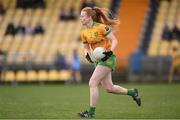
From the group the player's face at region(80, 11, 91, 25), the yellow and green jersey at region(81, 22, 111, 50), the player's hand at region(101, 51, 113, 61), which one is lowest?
the player's hand at region(101, 51, 113, 61)

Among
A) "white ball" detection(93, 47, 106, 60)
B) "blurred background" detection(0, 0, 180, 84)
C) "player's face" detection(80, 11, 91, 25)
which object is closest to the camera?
"white ball" detection(93, 47, 106, 60)

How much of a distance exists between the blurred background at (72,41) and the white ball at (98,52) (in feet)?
63.0

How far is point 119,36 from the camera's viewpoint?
3709 cm

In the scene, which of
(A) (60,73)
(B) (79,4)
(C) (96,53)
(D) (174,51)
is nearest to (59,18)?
(B) (79,4)

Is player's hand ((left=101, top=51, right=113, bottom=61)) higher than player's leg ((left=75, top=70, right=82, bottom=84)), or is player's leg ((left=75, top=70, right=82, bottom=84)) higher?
player's hand ((left=101, top=51, right=113, bottom=61))

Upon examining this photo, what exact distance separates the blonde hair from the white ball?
21.8 inches

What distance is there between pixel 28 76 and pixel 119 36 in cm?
666

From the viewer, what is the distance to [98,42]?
1322 centimetres

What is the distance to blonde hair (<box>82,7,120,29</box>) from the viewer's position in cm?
1317

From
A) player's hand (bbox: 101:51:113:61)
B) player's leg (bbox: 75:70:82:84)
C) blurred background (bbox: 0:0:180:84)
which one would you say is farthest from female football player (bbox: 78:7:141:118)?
player's leg (bbox: 75:70:82:84)

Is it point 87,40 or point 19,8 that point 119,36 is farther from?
point 87,40

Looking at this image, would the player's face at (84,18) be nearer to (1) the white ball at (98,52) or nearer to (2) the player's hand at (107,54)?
(1) the white ball at (98,52)

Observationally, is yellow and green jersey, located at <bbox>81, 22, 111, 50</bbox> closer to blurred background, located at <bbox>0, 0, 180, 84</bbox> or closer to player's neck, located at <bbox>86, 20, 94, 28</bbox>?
player's neck, located at <bbox>86, 20, 94, 28</bbox>

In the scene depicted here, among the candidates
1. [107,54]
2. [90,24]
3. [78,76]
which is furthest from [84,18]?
[78,76]
